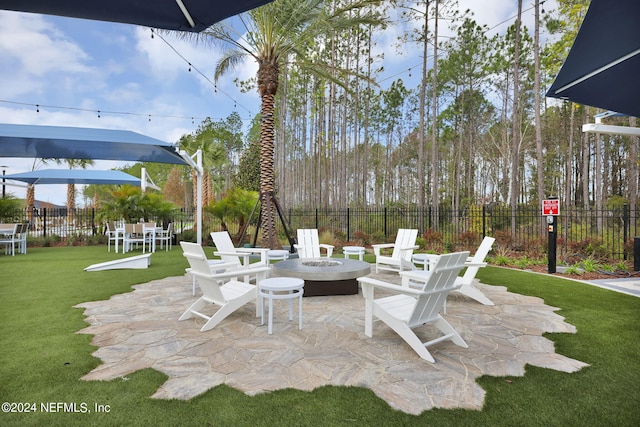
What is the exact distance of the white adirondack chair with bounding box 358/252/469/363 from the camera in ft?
10.1

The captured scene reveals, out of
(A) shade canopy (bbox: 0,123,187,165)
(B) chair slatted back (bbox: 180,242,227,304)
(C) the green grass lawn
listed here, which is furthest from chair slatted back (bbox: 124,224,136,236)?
(B) chair slatted back (bbox: 180,242,227,304)

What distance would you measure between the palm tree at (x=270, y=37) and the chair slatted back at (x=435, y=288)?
5.95m

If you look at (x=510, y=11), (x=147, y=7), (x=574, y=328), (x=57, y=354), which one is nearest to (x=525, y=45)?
(x=510, y=11)

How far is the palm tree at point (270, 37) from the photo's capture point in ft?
29.8

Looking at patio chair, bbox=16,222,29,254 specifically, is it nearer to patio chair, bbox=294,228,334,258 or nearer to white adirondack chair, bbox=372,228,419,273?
patio chair, bbox=294,228,334,258

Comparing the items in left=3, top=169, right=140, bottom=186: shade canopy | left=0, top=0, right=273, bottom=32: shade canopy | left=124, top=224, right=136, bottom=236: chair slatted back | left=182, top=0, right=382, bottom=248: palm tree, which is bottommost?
left=124, top=224, right=136, bottom=236: chair slatted back

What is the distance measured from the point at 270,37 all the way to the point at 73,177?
10.4 metres

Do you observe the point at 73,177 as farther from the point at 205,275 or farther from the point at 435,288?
the point at 435,288

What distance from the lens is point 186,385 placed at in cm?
256

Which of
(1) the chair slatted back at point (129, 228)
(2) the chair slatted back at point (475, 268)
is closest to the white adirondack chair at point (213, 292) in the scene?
(2) the chair slatted back at point (475, 268)

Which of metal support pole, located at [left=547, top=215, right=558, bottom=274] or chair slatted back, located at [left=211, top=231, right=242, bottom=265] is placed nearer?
chair slatted back, located at [left=211, top=231, right=242, bottom=265]

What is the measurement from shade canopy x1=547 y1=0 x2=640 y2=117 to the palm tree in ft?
21.9

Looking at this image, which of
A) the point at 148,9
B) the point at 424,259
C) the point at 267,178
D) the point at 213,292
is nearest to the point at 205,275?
the point at 213,292

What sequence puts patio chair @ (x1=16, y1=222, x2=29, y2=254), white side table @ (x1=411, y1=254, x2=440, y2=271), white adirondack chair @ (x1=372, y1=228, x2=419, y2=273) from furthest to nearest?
patio chair @ (x1=16, y1=222, x2=29, y2=254) → white adirondack chair @ (x1=372, y1=228, x2=419, y2=273) → white side table @ (x1=411, y1=254, x2=440, y2=271)
